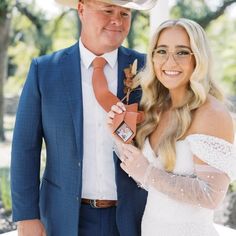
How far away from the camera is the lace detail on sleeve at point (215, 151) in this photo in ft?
5.88

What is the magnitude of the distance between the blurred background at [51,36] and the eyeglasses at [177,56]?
2.91 metres

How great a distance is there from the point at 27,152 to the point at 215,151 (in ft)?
3.05

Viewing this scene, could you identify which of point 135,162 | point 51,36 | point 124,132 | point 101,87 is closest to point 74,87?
point 101,87

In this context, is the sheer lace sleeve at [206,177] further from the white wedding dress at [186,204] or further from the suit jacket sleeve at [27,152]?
the suit jacket sleeve at [27,152]

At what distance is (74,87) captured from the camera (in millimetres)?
2199

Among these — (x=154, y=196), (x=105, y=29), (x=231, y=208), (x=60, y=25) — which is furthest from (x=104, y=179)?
(x=60, y=25)

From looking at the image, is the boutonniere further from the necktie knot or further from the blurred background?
the blurred background

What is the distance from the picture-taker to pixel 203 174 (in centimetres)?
180

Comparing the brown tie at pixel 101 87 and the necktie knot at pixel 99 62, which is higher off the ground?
the necktie knot at pixel 99 62

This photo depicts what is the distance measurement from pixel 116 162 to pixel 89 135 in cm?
17

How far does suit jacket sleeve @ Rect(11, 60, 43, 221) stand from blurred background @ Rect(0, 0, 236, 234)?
8.86ft

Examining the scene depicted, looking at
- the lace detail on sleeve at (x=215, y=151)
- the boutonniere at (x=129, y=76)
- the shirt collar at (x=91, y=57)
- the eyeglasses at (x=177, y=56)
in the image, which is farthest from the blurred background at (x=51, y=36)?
the lace detail on sleeve at (x=215, y=151)

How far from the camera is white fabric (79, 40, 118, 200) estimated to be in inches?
86.1

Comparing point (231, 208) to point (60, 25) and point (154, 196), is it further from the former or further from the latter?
point (60, 25)
